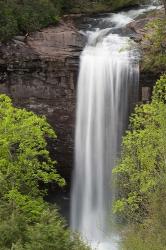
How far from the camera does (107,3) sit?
31.7 meters

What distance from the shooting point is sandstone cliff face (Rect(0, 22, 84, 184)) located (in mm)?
25578

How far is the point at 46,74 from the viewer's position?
25.9 meters

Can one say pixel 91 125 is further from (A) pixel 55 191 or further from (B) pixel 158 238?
(B) pixel 158 238

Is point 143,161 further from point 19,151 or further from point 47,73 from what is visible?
point 47,73

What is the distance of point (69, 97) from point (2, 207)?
10.7m

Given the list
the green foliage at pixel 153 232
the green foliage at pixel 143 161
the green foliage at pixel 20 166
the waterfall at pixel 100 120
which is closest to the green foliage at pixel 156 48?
the waterfall at pixel 100 120

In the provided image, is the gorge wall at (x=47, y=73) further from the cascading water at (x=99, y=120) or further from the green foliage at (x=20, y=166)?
the green foliage at (x=20, y=166)

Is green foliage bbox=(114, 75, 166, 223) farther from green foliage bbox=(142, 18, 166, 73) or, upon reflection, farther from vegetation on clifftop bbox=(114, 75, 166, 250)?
green foliage bbox=(142, 18, 166, 73)

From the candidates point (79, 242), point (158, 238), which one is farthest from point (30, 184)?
point (158, 238)

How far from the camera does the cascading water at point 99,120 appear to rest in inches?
977

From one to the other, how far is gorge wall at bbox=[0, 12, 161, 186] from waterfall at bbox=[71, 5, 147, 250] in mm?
614

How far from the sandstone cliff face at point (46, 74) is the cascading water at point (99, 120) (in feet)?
1.99

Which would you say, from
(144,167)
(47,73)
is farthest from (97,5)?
(144,167)

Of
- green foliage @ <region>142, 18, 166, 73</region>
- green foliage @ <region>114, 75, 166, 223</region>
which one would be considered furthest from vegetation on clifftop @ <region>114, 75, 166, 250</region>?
green foliage @ <region>142, 18, 166, 73</region>
